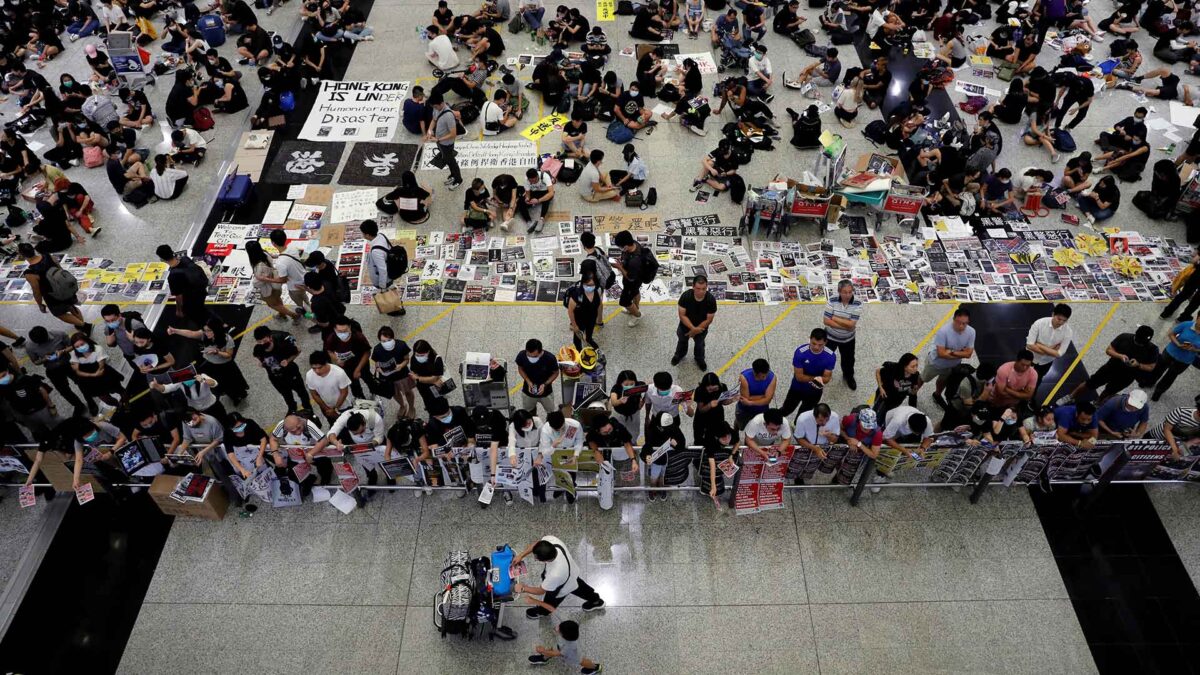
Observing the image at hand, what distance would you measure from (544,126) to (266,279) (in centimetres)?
701

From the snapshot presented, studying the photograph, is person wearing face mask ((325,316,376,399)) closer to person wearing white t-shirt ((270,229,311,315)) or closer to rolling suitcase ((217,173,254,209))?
person wearing white t-shirt ((270,229,311,315))

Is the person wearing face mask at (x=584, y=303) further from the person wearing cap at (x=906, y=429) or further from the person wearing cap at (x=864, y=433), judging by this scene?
the person wearing cap at (x=906, y=429)

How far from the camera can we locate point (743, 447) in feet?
28.3

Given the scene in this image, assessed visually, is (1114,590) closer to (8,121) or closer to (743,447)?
(743,447)

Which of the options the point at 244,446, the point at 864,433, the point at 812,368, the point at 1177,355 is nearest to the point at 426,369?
the point at 244,446

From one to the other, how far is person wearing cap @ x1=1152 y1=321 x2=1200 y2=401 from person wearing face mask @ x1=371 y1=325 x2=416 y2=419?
971 centimetres

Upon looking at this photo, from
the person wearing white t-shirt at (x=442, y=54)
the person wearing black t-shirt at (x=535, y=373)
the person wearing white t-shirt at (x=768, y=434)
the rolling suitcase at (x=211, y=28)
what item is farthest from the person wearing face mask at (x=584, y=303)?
the rolling suitcase at (x=211, y=28)

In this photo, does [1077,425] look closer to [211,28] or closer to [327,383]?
[327,383]

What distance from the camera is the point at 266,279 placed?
1099cm

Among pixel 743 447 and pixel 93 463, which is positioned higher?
pixel 743 447

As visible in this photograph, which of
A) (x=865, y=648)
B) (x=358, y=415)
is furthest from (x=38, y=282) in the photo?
(x=865, y=648)

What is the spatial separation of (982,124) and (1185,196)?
3.47 metres

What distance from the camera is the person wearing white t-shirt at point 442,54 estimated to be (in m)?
17.2

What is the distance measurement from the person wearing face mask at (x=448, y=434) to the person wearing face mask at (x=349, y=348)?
152 cm
